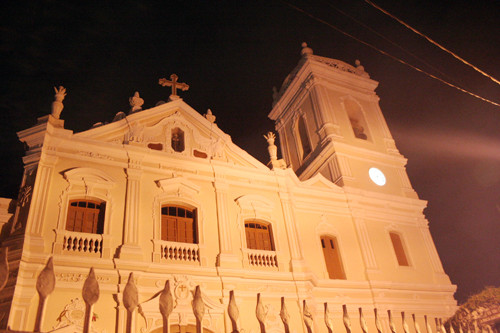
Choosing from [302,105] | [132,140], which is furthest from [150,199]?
[302,105]

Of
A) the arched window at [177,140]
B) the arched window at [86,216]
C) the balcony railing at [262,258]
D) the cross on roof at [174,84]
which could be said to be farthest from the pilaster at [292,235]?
the arched window at [86,216]

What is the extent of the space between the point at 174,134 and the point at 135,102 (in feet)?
5.91

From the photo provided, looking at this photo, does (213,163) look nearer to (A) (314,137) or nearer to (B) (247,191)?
(B) (247,191)

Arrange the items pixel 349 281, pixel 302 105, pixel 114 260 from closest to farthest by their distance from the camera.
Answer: pixel 114 260 → pixel 349 281 → pixel 302 105

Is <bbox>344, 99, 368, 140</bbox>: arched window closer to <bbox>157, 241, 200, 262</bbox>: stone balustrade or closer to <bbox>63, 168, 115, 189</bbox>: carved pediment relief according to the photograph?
<bbox>157, 241, 200, 262</bbox>: stone balustrade

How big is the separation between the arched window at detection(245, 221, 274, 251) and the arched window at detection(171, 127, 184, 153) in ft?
11.7

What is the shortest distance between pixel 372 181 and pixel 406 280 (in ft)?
14.8

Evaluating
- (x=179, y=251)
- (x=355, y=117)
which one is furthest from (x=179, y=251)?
(x=355, y=117)

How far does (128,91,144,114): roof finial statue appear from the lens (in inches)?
572

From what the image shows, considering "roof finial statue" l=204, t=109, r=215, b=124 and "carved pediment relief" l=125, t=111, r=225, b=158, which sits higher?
"roof finial statue" l=204, t=109, r=215, b=124

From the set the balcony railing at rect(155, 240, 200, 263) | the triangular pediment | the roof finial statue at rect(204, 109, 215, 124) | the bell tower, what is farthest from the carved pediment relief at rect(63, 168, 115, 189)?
the bell tower

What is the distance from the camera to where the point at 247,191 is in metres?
14.6

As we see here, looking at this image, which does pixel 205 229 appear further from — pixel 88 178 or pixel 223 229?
pixel 88 178

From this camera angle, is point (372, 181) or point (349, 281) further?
point (372, 181)
